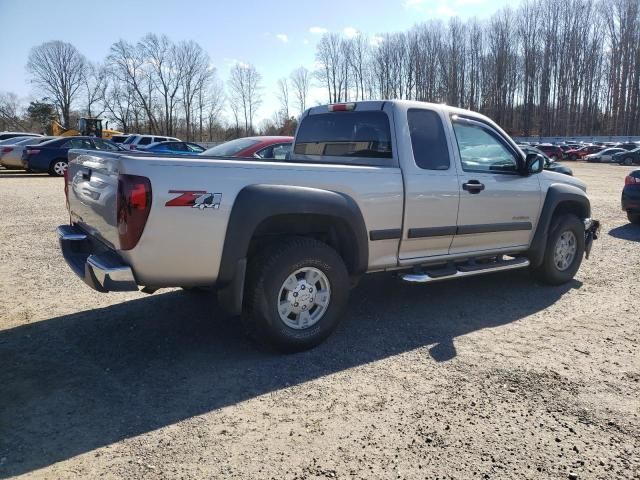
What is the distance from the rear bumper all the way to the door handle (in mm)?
3101

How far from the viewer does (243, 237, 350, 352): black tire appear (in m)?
3.64

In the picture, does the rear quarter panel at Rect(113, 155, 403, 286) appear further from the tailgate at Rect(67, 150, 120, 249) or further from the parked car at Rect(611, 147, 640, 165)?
the parked car at Rect(611, 147, 640, 165)

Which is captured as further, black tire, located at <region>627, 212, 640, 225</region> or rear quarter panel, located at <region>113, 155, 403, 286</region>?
black tire, located at <region>627, 212, 640, 225</region>

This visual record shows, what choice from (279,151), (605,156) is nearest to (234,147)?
(279,151)

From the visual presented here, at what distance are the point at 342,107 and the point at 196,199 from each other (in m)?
2.30

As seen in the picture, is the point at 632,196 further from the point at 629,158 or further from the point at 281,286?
the point at 629,158

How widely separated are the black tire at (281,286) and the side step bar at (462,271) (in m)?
0.78

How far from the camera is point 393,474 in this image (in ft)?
8.13

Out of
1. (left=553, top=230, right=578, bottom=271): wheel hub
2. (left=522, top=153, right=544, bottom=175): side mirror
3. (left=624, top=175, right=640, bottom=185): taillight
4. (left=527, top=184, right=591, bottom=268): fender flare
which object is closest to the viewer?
(left=522, top=153, right=544, bottom=175): side mirror

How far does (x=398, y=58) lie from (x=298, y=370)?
9197 cm

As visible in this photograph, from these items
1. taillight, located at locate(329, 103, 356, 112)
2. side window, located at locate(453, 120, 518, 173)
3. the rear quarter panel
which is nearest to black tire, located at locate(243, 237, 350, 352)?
the rear quarter panel

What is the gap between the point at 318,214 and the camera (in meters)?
3.82

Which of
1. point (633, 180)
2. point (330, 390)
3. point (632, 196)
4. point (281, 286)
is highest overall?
point (633, 180)

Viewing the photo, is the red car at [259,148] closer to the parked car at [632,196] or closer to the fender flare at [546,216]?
the fender flare at [546,216]
